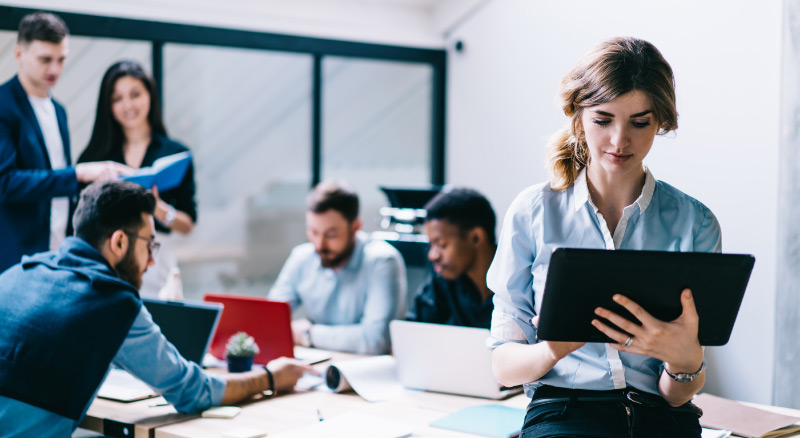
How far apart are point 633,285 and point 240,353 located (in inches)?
58.4

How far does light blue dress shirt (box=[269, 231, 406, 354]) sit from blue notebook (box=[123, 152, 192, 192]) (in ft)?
2.16

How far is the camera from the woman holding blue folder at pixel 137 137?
3559mm

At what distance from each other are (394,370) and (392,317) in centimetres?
73

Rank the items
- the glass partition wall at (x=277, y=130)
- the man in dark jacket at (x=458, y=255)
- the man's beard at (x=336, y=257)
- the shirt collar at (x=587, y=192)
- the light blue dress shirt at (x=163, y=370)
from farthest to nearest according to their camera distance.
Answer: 1. the glass partition wall at (x=277, y=130)
2. the man's beard at (x=336, y=257)
3. the man in dark jacket at (x=458, y=255)
4. the light blue dress shirt at (x=163, y=370)
5. the shirt collar at (x=587, y=192)

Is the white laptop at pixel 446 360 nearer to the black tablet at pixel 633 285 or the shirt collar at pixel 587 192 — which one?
the shirt collar at pixel 587 192

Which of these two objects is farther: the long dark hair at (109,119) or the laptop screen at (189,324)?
the long dark hair at (109,119)

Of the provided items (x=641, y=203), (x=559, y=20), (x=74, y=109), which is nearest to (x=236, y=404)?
(x=641, y=203)

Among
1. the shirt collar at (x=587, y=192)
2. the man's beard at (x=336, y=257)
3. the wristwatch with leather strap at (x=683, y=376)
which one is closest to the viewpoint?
the wristwatch with leather strap at (x=683, y=376)

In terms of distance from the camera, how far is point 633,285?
4.89ft

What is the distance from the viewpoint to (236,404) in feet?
7.74

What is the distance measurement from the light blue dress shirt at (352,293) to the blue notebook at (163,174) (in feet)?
2.16

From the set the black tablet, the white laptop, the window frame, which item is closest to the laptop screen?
the white laptop

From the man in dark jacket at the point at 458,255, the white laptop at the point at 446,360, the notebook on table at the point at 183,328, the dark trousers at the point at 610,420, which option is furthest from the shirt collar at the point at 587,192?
the man in dark jacket at the point at 458,255

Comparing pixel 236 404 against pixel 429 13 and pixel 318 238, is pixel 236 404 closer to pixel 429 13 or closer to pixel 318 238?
pixel 318 238
